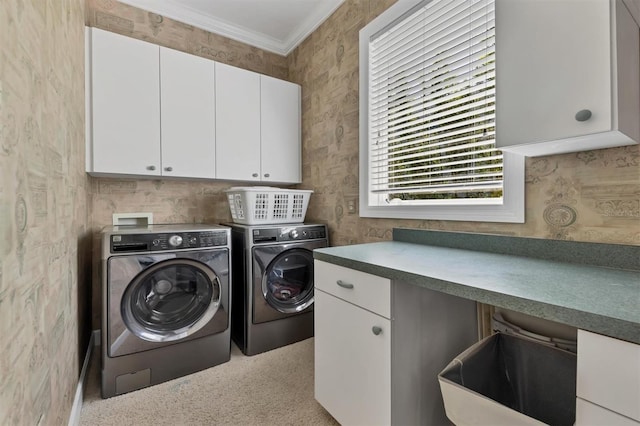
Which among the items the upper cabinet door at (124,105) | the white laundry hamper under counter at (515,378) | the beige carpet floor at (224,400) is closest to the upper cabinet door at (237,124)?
the upper cabinet door at (124,105)

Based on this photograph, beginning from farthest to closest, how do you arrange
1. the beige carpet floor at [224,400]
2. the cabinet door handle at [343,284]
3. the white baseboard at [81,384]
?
the beige carpet floor at [224,400] → the white baseboard at [81,384] → the cabinet door handle at [343,284]

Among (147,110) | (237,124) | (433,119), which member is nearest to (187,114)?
(147,110)

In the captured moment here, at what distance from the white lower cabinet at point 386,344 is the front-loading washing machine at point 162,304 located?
3.00 feet

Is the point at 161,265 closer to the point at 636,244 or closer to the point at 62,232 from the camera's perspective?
the point at 62,232

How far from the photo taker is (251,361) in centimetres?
219

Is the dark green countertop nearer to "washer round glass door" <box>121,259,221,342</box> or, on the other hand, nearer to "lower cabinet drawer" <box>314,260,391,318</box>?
"lower cabinet drawer" <box>314,260,391,318</box>

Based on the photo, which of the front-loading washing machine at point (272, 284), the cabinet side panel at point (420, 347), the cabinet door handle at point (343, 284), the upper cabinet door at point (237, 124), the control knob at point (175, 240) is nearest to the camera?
the cabinet side panel at point (420, 347)

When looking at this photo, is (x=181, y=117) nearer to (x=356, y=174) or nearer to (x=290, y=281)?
(x=356, y=174)

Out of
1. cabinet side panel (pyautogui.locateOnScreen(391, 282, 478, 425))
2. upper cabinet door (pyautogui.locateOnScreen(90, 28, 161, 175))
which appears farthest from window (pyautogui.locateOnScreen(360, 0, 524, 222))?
upper cabinet door (pyautogui.locateOnScreen(90, 28, 161, 175))

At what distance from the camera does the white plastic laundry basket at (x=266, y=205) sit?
92.0 inches

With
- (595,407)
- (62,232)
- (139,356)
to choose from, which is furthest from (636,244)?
(139,356)

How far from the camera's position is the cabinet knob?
38.9 inches

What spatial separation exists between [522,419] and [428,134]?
143 centimetres

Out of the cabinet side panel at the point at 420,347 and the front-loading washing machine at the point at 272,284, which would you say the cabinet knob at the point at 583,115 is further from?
the front-loading washing machine at the point at 272,284
